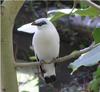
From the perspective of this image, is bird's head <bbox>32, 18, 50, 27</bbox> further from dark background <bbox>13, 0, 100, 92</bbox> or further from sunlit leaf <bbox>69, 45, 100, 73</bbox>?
dark background <bbox>13, 0, 100, 92</bbox>

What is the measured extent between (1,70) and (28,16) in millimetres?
2733

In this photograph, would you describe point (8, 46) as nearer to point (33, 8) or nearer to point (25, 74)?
point (25, 74)

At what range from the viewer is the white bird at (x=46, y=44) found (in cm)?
154

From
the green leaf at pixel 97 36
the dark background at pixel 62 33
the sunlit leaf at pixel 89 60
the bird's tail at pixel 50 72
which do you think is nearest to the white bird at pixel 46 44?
the bird's tail at pixel 50 72

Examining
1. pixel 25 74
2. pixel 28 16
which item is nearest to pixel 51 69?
pixel 25 74

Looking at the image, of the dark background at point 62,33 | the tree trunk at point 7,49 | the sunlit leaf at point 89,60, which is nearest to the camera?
the sunlit leaf at point 89,60

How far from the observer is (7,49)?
94 centimetres

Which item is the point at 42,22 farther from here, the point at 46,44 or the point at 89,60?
the point at 89,60

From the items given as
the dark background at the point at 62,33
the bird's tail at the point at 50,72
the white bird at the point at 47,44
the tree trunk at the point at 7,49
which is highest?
the tree trunk at the point at 7,49

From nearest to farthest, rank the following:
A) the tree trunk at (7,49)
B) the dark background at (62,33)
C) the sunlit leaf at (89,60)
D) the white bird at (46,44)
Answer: the sunlit leaf at (89,60) → the tree trunk at (7,49) → the white bird at (46,44) → the dark background at (62,33)

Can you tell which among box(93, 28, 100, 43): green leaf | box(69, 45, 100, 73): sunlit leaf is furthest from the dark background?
box(69, 45, 100, 73): sunlit leaf

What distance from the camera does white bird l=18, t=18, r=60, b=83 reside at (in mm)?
1536

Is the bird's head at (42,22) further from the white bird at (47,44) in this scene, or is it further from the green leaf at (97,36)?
the green leaf at (97,36)

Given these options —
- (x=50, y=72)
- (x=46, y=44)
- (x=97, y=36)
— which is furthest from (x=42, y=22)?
(x=97, y=36)
